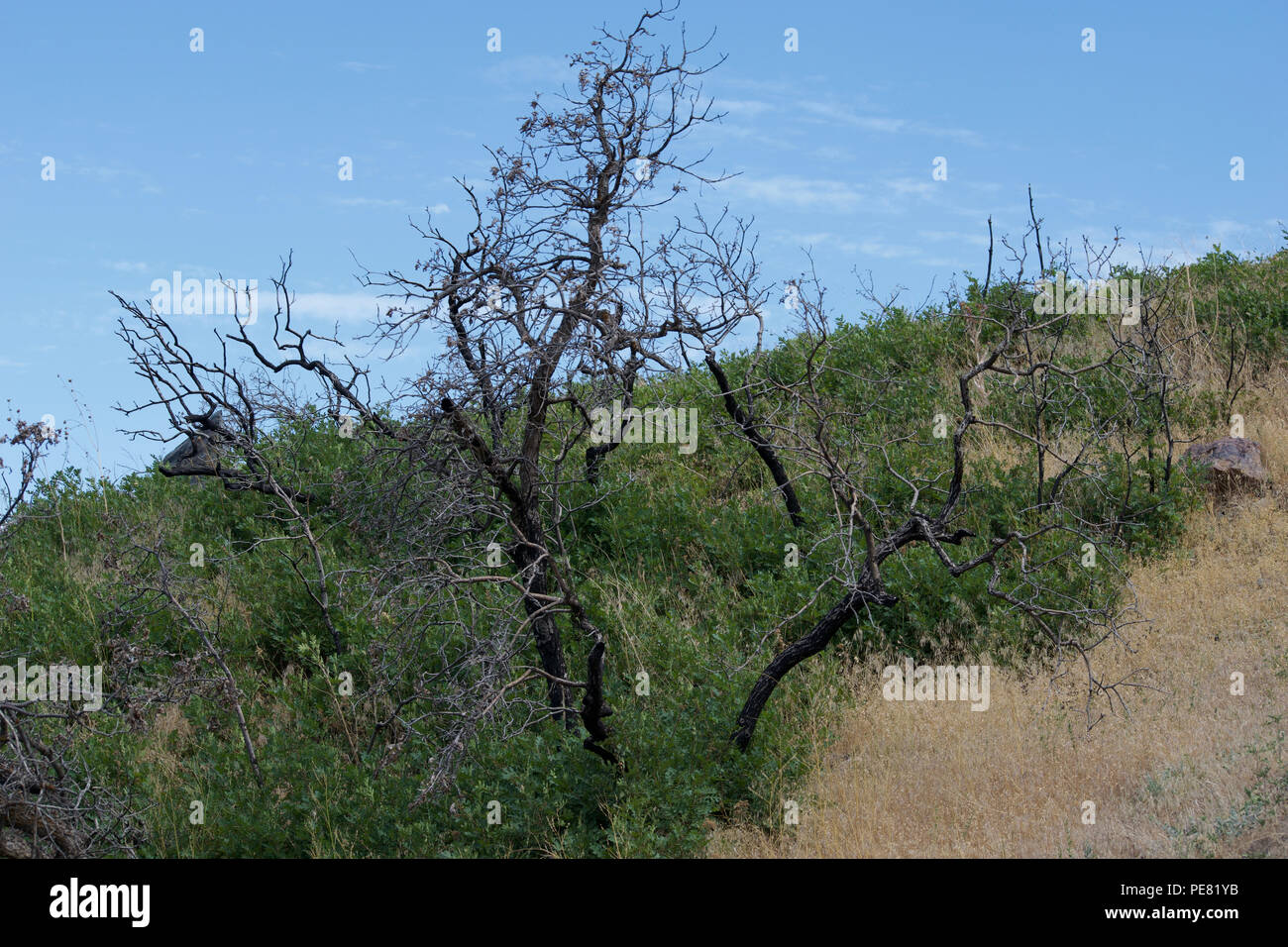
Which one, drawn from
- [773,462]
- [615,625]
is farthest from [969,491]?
[615,625]

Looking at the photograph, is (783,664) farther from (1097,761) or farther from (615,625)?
(615,625)

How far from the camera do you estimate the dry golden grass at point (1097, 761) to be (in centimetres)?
673

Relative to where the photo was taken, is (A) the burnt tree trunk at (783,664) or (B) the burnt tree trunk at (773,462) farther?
(B) the burnt tree trunk at (773,462)

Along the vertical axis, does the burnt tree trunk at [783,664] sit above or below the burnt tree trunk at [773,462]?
below

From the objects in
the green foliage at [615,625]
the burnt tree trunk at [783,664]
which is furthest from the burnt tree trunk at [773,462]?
the burnt tree trunk at [783,664]

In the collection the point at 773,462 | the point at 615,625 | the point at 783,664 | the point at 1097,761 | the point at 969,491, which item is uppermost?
the point at 773,462

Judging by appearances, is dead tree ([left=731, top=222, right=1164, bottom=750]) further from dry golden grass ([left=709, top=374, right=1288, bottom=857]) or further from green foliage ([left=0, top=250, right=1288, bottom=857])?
dry golden grass ([left=709, top=374, right=1288, bottom=857])

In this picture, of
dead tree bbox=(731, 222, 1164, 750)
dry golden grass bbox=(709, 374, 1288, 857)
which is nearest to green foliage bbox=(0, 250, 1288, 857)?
dead tree bbox=(731, 222, 1164, 750)

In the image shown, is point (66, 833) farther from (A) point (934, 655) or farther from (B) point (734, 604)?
(A) point (934, 655)

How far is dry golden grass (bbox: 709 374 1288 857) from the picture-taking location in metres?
6.73

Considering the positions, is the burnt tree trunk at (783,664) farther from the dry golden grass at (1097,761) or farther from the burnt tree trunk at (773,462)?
the burnt tree trunk at (773,462)

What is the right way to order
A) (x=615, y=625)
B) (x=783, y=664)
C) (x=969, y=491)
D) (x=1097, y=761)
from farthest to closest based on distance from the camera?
(x=969, y=491) < (x=615, y=625) < (x=783, y=664) < (x=1097, y=761)

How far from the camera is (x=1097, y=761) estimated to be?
7688mm
